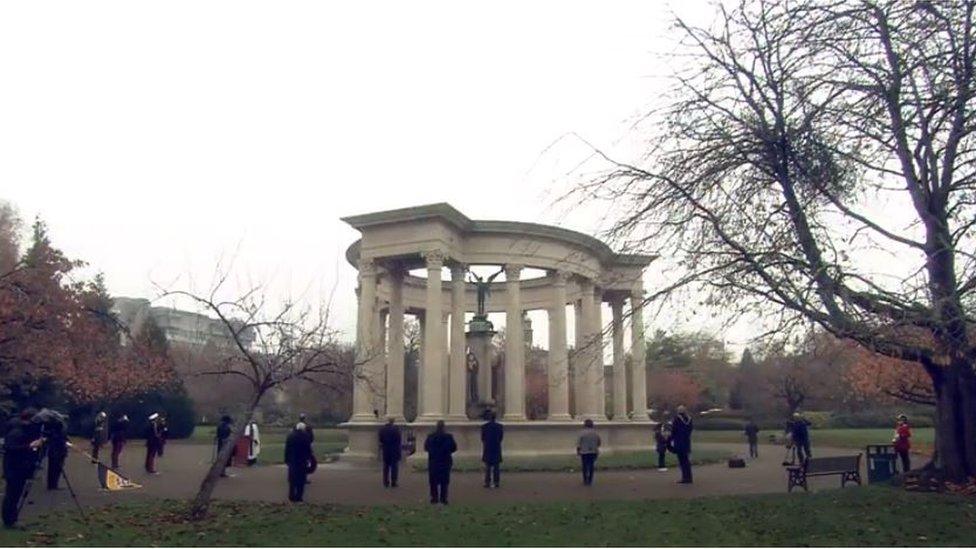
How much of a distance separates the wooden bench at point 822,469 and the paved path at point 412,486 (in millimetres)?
908

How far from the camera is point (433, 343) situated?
96.3 ft

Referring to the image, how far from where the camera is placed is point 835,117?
13.9 meters

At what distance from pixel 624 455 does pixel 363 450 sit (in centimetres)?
1022

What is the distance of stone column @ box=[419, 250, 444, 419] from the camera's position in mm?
29000

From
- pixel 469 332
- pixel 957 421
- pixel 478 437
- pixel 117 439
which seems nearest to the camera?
pixel 957 421

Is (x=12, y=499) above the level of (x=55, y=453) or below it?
below

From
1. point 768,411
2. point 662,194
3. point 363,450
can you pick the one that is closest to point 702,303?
point 662,194

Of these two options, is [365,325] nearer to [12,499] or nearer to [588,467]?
[588,467]

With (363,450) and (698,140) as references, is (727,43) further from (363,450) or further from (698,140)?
(363,450)

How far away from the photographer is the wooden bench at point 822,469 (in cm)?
1673

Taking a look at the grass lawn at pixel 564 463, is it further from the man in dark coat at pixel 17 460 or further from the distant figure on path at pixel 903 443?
the man in dark coat at pixel 17 460

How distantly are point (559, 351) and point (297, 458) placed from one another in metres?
18.1

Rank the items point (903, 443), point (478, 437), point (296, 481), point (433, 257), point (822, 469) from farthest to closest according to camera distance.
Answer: point (433, 257) → point (478, 437) → point (903, 443) → point (822, 469) → point (296, 481)

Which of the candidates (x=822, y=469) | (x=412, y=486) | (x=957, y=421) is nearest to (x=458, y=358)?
(x=412, y=486)
